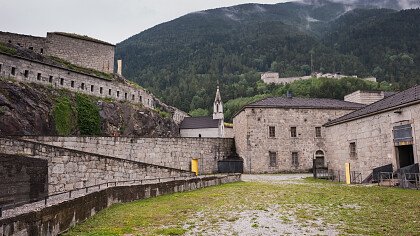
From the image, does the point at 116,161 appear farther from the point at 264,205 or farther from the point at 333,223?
the point at 333,223

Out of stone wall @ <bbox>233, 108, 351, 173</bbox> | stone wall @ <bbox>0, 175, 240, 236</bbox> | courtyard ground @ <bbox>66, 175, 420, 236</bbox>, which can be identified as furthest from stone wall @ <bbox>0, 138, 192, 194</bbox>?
stone wall @ <bbox>233, 108, 351, 173</bbox>

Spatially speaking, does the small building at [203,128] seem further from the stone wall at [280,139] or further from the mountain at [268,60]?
the mountain at [268,60]

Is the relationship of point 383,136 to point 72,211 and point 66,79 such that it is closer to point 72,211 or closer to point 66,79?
point 72,211

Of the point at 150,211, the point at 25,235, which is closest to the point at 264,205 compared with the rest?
the point at 150,211

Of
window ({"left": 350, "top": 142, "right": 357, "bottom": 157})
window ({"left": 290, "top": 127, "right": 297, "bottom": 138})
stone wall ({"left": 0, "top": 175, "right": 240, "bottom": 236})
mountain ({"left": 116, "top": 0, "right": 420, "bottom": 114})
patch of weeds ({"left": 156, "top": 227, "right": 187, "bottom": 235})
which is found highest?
mountain ({"left": 116, "top": 0, "right": 420, "bottom": 114})

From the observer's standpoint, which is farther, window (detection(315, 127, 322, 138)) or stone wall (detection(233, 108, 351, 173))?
window (detection(315, 127, 322, 138))

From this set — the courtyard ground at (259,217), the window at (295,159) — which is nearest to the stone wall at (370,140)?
the courtyard ground at (259,217)

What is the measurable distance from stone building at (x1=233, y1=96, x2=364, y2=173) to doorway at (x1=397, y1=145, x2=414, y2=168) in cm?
1403

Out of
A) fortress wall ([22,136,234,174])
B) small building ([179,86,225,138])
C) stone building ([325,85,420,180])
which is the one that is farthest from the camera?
small building ([179,86,225,138])

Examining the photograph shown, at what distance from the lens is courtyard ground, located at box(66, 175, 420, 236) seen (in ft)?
22.1

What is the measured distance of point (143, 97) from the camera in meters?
54.3

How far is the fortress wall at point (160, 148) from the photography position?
20.6 metres

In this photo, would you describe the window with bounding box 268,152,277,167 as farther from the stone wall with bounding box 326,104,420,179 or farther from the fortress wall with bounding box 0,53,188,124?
the fortress wall with bounding box 0,53,188,124

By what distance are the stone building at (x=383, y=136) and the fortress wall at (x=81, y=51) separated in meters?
39.8
